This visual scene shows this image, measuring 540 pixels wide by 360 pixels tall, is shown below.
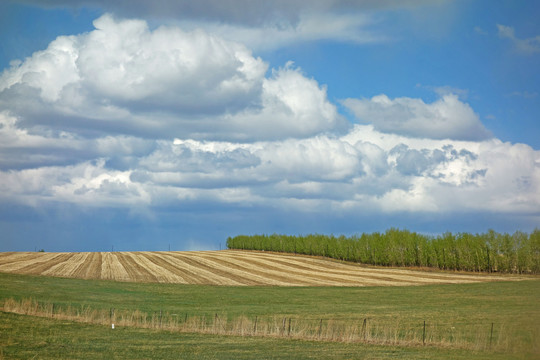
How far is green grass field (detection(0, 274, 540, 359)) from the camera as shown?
95.9ft

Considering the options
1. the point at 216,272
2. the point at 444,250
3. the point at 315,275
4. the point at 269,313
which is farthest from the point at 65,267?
the point at 444,250

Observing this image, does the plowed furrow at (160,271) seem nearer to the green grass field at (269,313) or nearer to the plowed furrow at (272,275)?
the green grass field at (269,313)

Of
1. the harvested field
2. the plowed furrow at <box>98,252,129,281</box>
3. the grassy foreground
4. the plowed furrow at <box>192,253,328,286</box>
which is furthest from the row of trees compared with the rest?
the grassy foreground

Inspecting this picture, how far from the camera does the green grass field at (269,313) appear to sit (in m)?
29.2

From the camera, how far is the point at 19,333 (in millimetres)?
34125

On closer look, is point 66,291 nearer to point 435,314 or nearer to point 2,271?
point 2,271

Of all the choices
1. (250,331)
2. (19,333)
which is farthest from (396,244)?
(19,333)

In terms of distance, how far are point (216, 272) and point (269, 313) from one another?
1694 inches

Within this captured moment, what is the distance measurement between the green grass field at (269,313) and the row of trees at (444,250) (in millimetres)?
22327

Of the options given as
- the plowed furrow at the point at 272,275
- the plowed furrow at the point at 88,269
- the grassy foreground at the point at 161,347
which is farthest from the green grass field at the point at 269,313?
the plowed furrow at the point at 272,275

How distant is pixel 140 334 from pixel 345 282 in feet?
173

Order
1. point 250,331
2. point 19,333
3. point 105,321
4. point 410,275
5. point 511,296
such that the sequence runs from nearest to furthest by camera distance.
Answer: point 19,333 → point 250,331 → point 105,321 → point 511,296 → point 410,275

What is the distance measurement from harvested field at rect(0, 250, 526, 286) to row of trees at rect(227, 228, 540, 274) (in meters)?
6.26

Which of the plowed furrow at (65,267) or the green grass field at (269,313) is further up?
the plowed furrow at (65,267)
